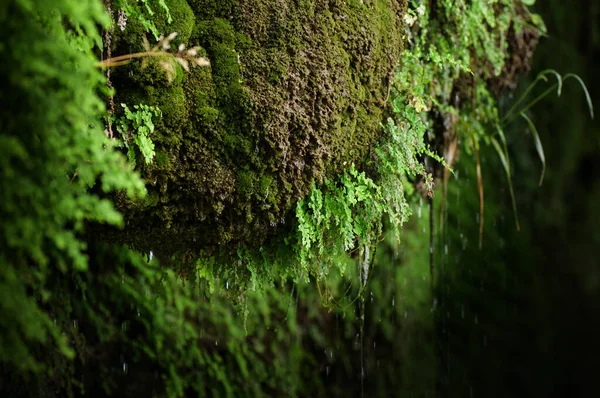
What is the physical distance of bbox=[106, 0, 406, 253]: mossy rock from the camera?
2430mm

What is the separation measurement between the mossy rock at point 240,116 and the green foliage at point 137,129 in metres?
0.06

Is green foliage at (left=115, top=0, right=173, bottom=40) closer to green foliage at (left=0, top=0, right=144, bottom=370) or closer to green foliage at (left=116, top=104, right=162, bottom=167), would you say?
green foliage at (left=116, top=104, right=162, bottom=167)

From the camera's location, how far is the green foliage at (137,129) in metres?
2.30

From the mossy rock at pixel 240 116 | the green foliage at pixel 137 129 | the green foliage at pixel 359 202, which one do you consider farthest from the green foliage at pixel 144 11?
the green foliage at pixel 359 202

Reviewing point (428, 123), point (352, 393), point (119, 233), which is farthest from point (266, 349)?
point (119, 233)

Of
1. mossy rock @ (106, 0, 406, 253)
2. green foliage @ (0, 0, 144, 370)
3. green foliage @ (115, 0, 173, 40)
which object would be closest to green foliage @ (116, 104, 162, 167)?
mossy rock @ (106, 0, 406, 253)

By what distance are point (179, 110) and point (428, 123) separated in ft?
6.74

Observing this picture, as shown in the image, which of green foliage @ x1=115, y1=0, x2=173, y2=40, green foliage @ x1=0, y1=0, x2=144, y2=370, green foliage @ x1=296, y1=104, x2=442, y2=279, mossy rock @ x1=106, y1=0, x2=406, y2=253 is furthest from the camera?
green foliage @ x1=296, y1=104, x2=442, y2=279

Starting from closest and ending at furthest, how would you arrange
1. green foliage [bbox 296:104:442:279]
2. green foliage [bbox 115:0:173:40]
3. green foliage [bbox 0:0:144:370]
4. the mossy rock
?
green foliage [bbox 0:0:144:370], green foliage [bbox 115:0:173:40], the mossy rock, green foliage [bbox 296:104:442:279]

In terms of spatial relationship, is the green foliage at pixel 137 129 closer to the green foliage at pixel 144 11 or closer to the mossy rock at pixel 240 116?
the mossy rock at pixel 240 116

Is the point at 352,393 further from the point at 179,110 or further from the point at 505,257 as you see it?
the point at 179,110

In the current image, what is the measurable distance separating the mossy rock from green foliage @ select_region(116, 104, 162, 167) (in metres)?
0.06

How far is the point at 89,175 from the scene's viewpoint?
1.53 m

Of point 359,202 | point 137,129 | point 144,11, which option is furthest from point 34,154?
point 359,202
